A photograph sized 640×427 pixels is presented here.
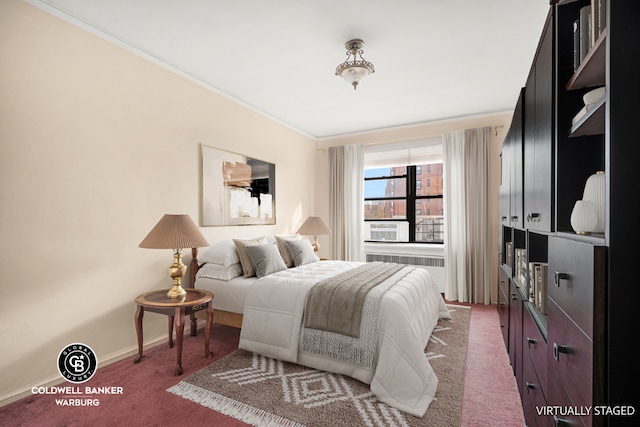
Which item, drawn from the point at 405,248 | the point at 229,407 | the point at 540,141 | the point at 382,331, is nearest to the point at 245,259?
the point at 229,407

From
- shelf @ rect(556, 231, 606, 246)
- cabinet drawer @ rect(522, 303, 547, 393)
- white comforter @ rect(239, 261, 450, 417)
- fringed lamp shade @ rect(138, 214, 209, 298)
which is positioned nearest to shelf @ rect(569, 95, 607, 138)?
shelf @ rect(556, 231, 606, 246)

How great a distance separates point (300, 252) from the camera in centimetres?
389

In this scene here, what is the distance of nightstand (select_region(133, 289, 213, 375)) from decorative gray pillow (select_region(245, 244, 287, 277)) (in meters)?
0.55

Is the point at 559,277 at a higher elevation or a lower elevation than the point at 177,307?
higher

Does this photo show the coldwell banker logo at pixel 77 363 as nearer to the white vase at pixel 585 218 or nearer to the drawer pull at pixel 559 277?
the drawer pull at pixel 559 277

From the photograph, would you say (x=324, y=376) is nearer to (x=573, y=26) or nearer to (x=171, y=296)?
(x=171, y=296)

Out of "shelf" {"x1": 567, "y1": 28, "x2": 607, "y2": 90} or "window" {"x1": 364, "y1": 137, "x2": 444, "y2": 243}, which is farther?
"window" {"x1": 364, "y1": 137, "x2": 444, "y2": 243}

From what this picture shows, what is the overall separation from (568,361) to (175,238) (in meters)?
2.51

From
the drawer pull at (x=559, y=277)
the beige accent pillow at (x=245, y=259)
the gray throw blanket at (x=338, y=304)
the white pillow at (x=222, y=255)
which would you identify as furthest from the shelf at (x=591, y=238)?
the white pillow at (x=222, y=255)

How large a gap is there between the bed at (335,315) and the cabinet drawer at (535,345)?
66cm

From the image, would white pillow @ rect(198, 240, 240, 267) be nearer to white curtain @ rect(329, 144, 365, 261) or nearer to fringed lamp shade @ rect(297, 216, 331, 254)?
fringed lamp shade @ rect(297, 216, 331, 254)

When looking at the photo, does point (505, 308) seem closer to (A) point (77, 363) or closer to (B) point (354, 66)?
(B) point (354, 66)

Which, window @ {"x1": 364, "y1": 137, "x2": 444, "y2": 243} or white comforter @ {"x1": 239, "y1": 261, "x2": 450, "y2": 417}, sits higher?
window @ {"x1": 364, "y1": 137, "x2": 444, "y2": 243}

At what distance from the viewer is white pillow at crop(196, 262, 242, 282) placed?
3.16 m
